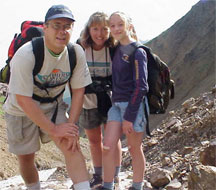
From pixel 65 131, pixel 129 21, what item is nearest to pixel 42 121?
pixel 65 131

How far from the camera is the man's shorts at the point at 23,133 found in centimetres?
343

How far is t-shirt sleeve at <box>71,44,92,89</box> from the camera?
3291 mm

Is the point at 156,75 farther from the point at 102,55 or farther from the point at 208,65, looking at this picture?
the point at 208,65

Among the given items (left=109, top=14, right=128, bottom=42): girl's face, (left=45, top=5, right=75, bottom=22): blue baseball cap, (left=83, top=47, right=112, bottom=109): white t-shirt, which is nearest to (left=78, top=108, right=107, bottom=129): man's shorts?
(left=83, top=47, right=112, bottom=109): white t-shirt

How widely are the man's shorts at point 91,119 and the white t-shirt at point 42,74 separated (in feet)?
2.78

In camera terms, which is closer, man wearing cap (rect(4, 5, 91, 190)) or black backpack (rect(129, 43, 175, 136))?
man wearing cap (rect(4, 5, 91, 190))

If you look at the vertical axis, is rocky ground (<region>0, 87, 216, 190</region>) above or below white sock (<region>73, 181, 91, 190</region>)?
below

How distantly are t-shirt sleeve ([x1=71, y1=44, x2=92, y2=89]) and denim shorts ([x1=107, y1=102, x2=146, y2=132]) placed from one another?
55 cm

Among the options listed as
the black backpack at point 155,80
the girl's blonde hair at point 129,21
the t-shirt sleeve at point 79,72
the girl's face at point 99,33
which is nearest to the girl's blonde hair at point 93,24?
the girl's face at point 99,33

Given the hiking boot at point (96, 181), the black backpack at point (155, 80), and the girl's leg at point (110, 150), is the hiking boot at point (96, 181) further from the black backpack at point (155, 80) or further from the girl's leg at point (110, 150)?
the black backpack at point (155, 80)

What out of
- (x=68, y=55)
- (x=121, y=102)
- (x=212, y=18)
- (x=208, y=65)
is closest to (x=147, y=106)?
(x=121, y=102)

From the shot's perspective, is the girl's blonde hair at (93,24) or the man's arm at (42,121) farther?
the girl's blonde hair at (93,24)

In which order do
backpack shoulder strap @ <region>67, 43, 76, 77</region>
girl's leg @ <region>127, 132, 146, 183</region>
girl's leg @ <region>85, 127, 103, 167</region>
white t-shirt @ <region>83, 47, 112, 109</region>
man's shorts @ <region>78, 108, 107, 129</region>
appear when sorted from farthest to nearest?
girl's leg @ <region>85, 127, 103, 167</region>
man's shorts @ <region>78, 108, 107, 129</region>
white t-shirt @ <region>83, 47, 112, 109</region>
girl's leg @ <region>127, 132, 146, 183</region>
backpack shoulder strap @ <region>67, 43, 76, 77</region>

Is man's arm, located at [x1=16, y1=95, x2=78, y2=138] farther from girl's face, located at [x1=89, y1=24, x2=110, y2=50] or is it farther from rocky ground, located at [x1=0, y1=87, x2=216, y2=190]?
rocky ground, located at [x1=0, y1=87, x2=216, y2=190]
